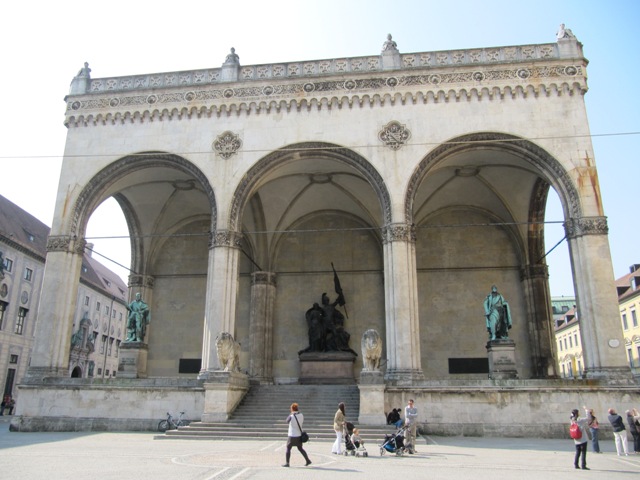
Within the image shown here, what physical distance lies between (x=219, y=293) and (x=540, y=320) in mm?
13508

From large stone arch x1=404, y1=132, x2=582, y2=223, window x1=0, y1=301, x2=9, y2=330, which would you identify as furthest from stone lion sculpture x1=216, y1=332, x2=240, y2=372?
window x1=0, y1=301, x2=9, y2=330

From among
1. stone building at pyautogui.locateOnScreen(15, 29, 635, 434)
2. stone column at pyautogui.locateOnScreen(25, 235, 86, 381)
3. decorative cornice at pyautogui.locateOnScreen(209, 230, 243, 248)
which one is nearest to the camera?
stone building at pyautogui.locateOnScreen(15, 29, 635, 434)

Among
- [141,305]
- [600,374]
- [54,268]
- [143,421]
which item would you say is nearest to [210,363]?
[143,421]

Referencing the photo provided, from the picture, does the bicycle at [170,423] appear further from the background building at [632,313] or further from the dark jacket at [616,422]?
the background building at [632,313]

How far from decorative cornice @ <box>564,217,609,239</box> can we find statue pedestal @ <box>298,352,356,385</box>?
1000 centimetres

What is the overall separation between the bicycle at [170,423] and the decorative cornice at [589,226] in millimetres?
13976

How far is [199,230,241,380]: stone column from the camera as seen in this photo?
18.1m

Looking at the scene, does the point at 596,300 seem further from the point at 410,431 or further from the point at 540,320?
the point at 410,431

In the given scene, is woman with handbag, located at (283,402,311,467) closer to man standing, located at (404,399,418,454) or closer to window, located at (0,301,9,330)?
man standing, located at (404,399,418,454)

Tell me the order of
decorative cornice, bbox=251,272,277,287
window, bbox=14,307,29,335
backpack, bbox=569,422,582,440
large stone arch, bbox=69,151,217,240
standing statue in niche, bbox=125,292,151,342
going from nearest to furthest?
1. backpack, bbox=569,422,582,440
2. large stone arch, bbox=69,151,217,240
3. standing statue in niche, bbox=125,292,151,342
4. decorative cornice, bbox=251,272,277,287
5. window, bbox=14,307,29,335

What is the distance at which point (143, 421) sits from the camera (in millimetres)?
17234

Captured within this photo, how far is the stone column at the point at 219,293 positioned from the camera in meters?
18.1

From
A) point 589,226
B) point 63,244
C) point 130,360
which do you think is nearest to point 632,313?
point 589,226

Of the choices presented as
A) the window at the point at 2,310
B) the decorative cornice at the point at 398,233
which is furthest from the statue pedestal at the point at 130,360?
the window at the point at 2,310
